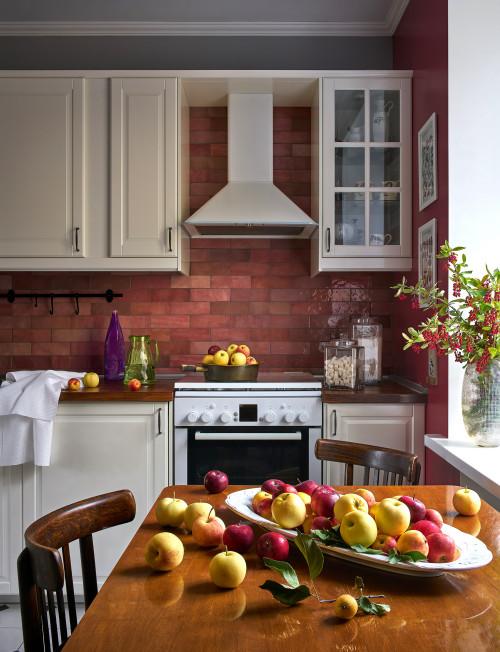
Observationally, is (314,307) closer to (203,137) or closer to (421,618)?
(203,137)

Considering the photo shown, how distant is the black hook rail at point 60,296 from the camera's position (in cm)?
352

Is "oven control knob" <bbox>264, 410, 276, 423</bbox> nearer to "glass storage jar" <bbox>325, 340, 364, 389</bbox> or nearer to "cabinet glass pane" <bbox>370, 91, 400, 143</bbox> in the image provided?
"glass storage jar" <bbox>325, 340, 364, 389</bbox>

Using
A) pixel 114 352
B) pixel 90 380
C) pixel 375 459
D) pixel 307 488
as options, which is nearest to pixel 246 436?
pixel 90 380

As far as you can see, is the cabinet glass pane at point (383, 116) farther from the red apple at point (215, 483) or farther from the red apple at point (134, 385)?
the red apple at point (215, 483)

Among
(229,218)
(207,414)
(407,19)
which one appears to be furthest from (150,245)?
(407,19)

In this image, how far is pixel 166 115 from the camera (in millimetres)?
3148

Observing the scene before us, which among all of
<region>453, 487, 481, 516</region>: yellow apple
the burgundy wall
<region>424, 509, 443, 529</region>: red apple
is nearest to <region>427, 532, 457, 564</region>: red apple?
<region>424, 509, 443, 529</region>: red apple

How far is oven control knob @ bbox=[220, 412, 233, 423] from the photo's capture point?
285 centimetres

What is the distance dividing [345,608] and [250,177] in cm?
268

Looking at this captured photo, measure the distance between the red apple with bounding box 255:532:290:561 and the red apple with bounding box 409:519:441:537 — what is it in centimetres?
24

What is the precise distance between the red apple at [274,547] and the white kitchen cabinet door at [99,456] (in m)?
1.76

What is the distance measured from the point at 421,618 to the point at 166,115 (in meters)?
2.75

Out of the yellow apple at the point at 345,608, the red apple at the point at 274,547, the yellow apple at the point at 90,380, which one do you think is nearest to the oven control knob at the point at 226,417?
the yellow apple at the point at 90,380

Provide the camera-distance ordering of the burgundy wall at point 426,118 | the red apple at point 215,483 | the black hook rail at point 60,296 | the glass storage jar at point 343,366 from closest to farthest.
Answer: the red apple at point 215,483
the burgundy wall at point 426,118
the glass storage jar at point 343,366
the black hook rail at point 60,296
